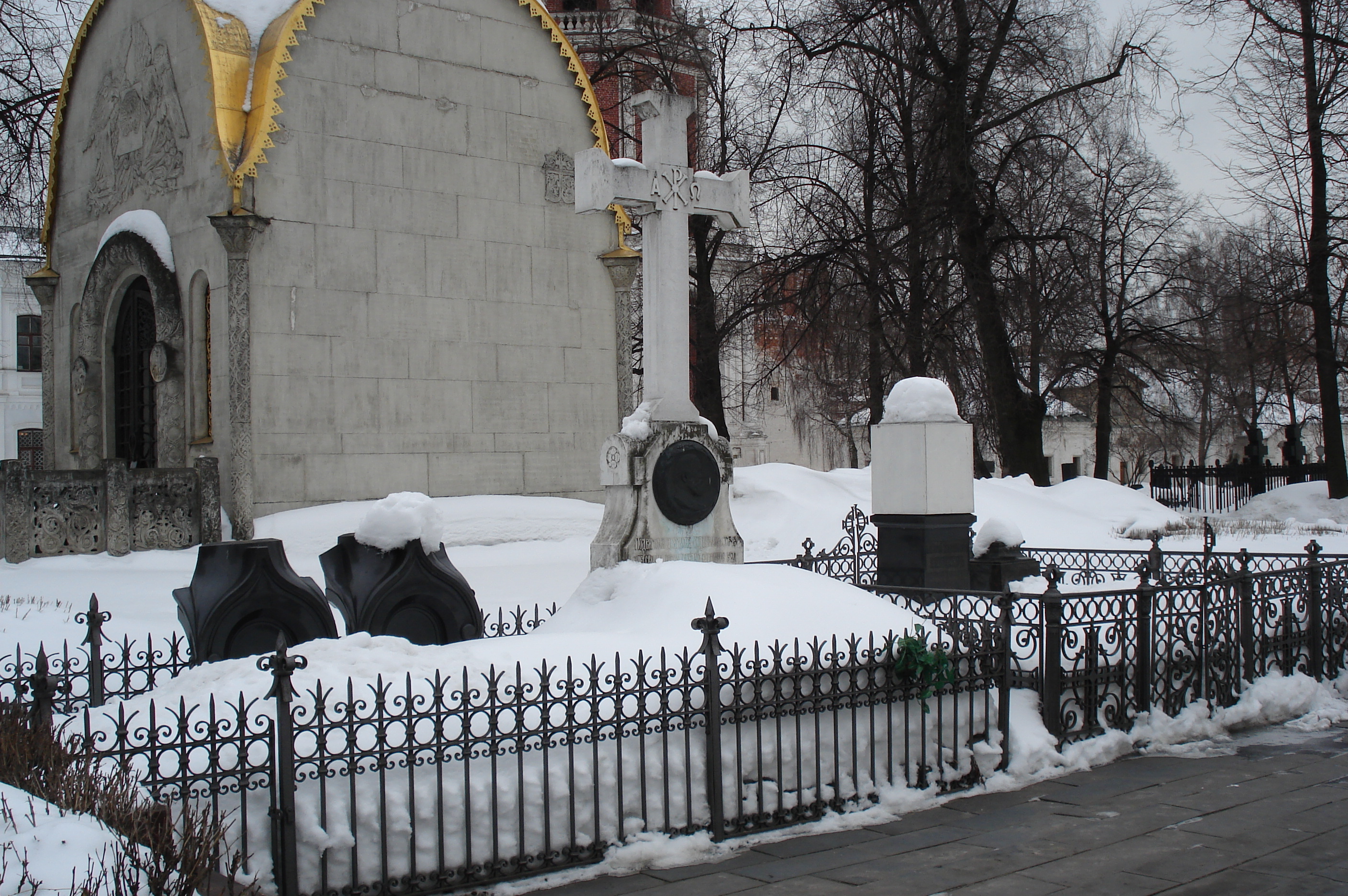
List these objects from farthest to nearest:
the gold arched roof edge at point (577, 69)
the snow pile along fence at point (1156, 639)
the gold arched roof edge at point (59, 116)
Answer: the gold arched roof edge at point (59, 116), the gold arched roof edge at point (577, 69), the snow pile along fence at point (1156, 639)

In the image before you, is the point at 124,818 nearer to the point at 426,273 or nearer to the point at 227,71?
the point at 426,273

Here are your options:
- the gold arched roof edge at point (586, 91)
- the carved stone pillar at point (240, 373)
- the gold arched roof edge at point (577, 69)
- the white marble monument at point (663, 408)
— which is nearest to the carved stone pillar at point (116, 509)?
the carved stone pillar at point (240, 373)

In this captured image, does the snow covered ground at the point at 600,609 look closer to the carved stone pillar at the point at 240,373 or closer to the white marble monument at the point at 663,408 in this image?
the carved stone pillar at the point at 240,373

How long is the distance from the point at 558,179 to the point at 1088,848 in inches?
577

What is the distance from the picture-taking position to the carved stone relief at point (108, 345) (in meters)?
16.6

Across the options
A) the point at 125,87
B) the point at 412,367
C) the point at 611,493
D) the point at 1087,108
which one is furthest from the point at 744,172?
the point at 1087,108

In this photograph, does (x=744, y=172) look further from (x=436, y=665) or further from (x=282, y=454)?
(x=282, y=454)

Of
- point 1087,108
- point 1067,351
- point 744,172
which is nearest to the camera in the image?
point 744,172

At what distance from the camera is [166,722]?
520 cm

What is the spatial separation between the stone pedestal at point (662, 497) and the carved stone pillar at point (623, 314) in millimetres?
9257

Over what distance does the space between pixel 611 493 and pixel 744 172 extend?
301cm

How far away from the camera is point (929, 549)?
1059 centimetres

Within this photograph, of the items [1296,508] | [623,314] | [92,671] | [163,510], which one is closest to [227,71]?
[163,510]

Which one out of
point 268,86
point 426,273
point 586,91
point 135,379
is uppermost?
point 586,91
